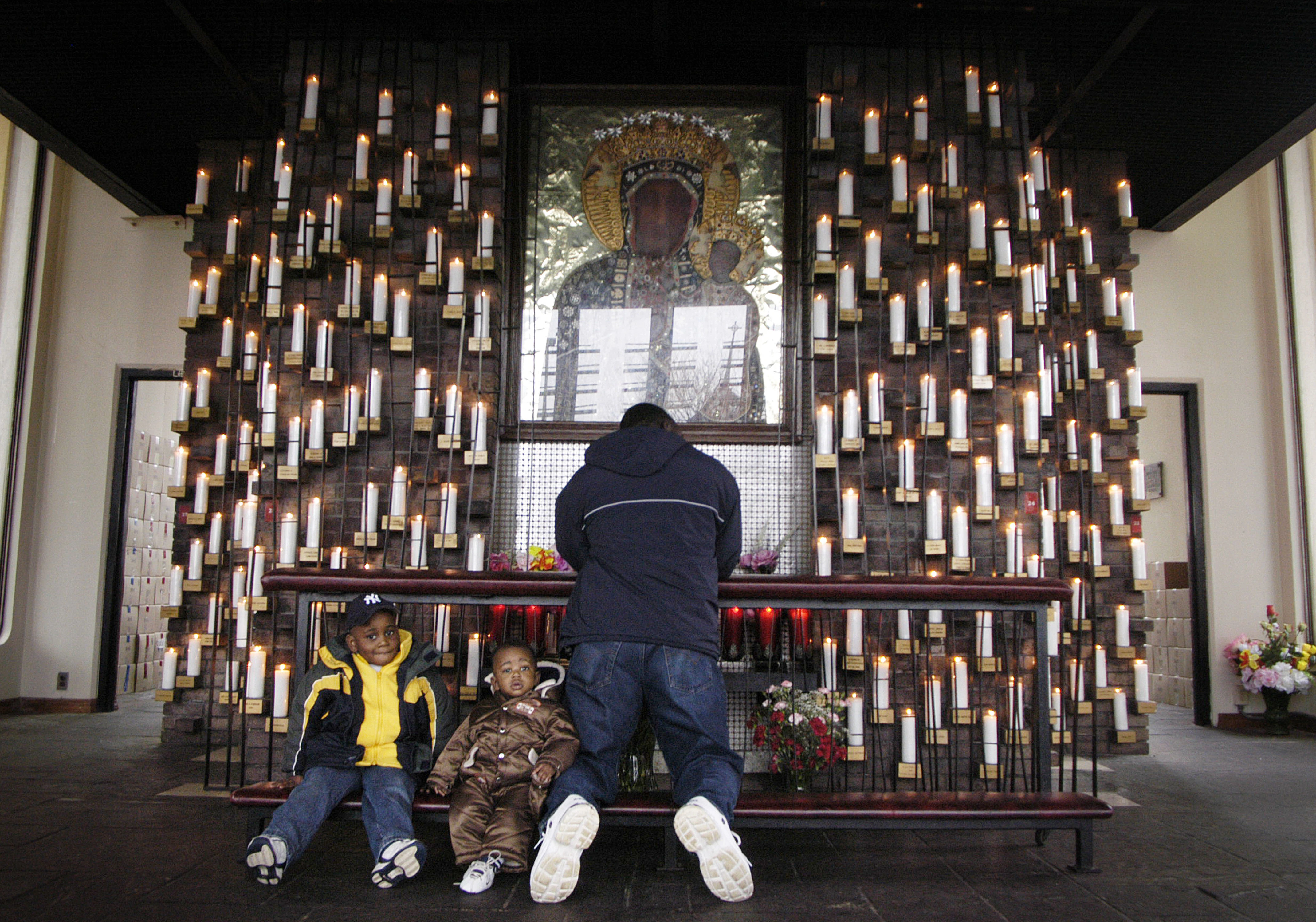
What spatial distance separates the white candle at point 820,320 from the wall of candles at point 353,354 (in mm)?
1863

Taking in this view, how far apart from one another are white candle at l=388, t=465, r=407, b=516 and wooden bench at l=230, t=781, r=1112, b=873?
7.48 feet

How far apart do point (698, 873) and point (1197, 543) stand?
6.20 meters

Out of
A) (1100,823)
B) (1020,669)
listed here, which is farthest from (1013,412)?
(1100,823)

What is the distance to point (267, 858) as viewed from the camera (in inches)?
120

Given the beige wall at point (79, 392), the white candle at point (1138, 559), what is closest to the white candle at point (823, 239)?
the white candle at point (1138, 559)

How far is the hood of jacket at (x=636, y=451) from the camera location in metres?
3.38

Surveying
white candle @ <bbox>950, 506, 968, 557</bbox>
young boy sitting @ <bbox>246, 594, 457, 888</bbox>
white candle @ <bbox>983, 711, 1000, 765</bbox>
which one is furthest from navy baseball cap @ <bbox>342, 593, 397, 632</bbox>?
white candle @ <bbox>950, 506, 968, 557</bbox>

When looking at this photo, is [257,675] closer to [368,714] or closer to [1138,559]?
[368,714]

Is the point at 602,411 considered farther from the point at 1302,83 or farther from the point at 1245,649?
the point at 1245,649

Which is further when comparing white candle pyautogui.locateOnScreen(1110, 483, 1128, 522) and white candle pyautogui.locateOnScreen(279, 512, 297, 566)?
white candle pyautogui.locateOnScreen(1110, 483, 1128, 522)

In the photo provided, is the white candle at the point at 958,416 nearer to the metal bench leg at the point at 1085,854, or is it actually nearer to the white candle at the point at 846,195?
the white candle at the point at 846,195

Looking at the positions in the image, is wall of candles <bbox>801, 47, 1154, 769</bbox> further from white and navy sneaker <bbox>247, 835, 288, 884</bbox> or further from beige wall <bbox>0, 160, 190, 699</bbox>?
beige wall <bbox>0, 160, 190, 699</bbox>

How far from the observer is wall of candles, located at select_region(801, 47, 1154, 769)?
5480 millimetres

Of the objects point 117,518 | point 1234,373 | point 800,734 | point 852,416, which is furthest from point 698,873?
point 1234,373
